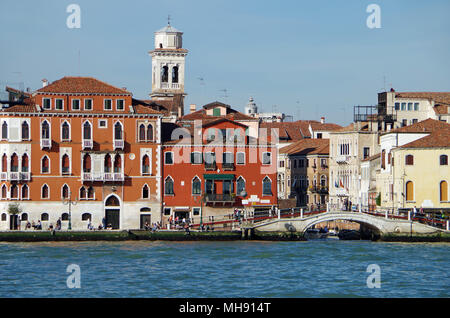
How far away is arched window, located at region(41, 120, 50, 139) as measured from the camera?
57.8 meters

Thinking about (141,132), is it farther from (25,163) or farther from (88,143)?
(25,163)

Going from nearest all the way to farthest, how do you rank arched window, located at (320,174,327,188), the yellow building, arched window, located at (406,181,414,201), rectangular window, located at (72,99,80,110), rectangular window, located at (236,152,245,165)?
the yellow building, arched window, located at (406,181,414,201), rectangular window, located at (72,99,80,110), rectangular window, located at (236,152,245,165), arched window, located at (320,174,327,188)

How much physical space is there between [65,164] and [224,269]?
2031 centimetres

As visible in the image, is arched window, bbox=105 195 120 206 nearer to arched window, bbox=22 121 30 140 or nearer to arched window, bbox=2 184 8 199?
arched window, bbox=2 184 8 199

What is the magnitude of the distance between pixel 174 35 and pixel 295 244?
1294 inches

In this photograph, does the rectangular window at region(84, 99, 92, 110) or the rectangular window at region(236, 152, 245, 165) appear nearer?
the rectangular window at region(84, 99, 92, 110)

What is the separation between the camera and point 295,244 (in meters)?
52.0

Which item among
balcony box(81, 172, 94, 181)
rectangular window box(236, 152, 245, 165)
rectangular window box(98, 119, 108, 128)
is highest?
rectangular window box(98, 119, 108, 128)

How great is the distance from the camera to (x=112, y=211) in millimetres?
58688

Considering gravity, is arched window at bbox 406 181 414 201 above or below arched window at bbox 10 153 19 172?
below

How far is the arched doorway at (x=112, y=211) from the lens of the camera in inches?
2303

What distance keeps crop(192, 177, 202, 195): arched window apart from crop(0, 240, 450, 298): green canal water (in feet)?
24.0

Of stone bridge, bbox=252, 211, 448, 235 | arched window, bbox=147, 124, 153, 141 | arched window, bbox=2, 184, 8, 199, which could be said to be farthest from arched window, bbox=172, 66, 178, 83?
stone bridge, bbox=252, 211, 448, 235
